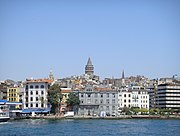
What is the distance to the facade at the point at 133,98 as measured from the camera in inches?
3818

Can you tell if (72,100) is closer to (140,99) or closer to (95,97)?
(95,97)

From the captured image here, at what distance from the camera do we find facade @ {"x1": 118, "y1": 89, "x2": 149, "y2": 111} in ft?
318

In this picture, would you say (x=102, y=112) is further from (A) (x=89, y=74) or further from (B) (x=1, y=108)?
(A) (x=89, y=74)

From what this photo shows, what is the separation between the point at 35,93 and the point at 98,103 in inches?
500

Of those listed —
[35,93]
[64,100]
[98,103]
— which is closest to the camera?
[98,103]

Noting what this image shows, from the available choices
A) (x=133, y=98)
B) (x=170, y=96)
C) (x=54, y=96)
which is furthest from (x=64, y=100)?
(x=170, y=96)

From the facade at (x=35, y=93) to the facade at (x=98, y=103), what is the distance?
7295mm

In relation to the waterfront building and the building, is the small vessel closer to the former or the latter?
the waterfront building

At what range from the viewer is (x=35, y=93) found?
9000cm

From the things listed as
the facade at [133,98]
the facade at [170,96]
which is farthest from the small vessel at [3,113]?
the facade at [170,96]

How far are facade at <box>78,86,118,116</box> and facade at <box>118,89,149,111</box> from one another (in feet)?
24.8

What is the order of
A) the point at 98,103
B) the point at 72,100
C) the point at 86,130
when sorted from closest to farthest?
the point at 86,130 → the point at 72,100 → the point at 98,103

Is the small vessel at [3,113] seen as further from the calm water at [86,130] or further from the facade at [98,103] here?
the facade at [98,103]

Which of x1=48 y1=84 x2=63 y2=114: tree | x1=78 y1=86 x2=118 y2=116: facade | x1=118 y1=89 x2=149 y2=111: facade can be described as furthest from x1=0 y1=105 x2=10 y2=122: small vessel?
x1=118 y1=89 x2=149 y2=111: facade
